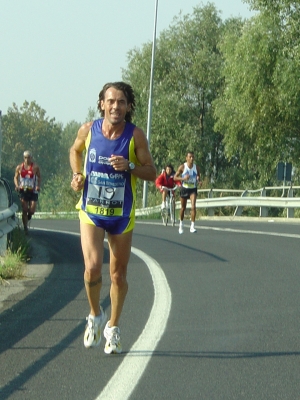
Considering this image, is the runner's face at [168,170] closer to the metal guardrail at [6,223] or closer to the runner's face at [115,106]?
the metal guardrail at [6,223]

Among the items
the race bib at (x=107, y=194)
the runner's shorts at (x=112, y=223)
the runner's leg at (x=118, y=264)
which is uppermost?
the race bib at (x=107, y=194)

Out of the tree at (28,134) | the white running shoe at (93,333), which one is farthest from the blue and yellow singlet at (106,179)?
the tree at (28,134)

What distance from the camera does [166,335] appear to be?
24.4 feet

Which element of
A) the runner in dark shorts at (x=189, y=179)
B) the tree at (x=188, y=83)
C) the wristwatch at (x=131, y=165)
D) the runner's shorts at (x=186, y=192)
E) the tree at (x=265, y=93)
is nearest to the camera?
the wristwatch at (x=131, y=165)

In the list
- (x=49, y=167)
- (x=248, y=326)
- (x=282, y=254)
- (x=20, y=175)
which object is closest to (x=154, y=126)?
(x=20, y=175)

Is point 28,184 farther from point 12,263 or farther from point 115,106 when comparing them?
point 115,106

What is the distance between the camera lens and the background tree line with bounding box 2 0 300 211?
37.1 m

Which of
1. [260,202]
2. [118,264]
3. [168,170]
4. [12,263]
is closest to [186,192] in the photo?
[168,170]

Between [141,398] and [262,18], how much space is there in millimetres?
33689

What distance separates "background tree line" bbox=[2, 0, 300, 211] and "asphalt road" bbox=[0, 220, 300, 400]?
24.3 m

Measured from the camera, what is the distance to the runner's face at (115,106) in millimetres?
6699

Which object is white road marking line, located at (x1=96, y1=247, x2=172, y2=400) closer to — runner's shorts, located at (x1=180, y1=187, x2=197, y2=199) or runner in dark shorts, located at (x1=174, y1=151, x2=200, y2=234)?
runner in dark shorts, located at (x1=174, y1=151, x2=200, y2=234)

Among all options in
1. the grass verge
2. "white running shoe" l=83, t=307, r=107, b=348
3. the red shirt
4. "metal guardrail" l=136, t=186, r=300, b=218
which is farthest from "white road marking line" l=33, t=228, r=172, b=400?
"metal guardrail" l=136, t=186, r=300, b=218

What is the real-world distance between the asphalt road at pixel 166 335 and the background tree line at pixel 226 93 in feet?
79.7
